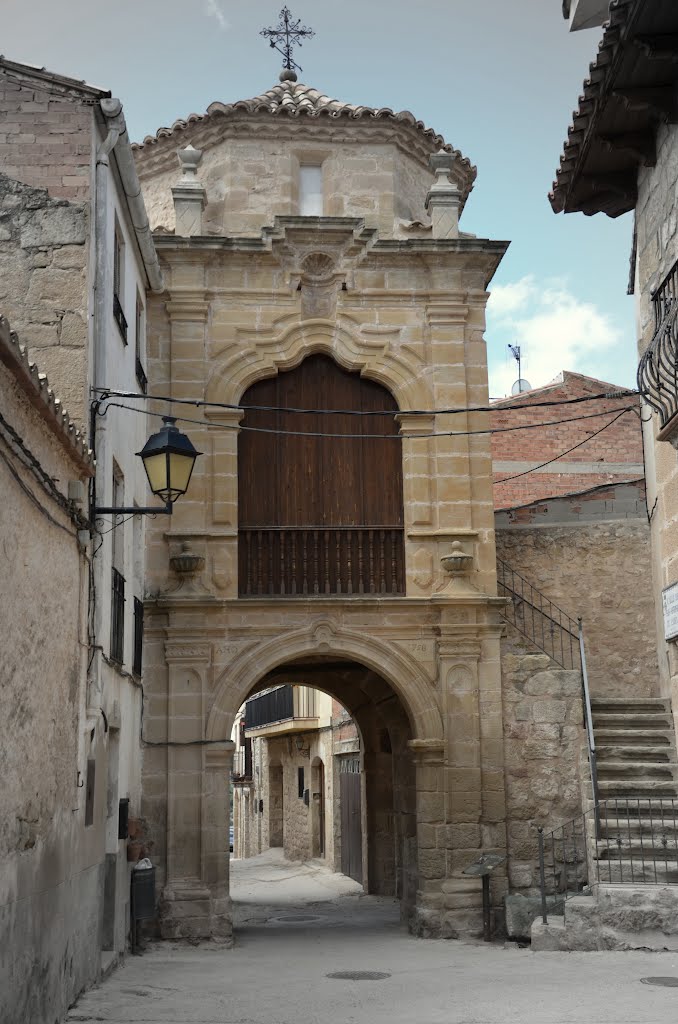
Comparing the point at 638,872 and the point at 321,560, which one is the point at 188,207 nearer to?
the point at 321,560

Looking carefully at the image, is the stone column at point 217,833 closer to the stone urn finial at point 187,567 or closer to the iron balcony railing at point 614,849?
the stone urn finial at point 187,567

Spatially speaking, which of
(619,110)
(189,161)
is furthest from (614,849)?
(189,161)

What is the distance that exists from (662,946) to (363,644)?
4.79m

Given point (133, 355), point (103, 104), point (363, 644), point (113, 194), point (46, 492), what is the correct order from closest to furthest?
point (46, 492) < point (103, 104) < point (113, 194) < point (133, 355) < point (363, 644)

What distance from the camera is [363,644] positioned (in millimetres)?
13867

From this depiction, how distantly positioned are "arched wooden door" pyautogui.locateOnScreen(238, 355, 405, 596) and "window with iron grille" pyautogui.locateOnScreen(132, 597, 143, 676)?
1.33m

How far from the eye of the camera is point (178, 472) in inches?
373

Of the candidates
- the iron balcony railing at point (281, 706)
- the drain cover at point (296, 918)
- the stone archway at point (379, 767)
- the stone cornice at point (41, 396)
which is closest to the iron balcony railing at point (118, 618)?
the stone cornice at point (41, 396)

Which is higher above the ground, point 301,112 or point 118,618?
point 301,112

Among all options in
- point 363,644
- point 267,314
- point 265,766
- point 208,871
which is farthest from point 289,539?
point 265,766

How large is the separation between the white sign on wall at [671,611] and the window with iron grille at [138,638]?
547cm

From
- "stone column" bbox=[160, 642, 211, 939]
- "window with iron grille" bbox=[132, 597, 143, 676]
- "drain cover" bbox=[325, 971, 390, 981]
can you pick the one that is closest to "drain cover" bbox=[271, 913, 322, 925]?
"stone column" bbox=[160, 642, 211, 939]

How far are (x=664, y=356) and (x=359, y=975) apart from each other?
19.6 ft

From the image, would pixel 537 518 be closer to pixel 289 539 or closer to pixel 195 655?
pixel 289 539
